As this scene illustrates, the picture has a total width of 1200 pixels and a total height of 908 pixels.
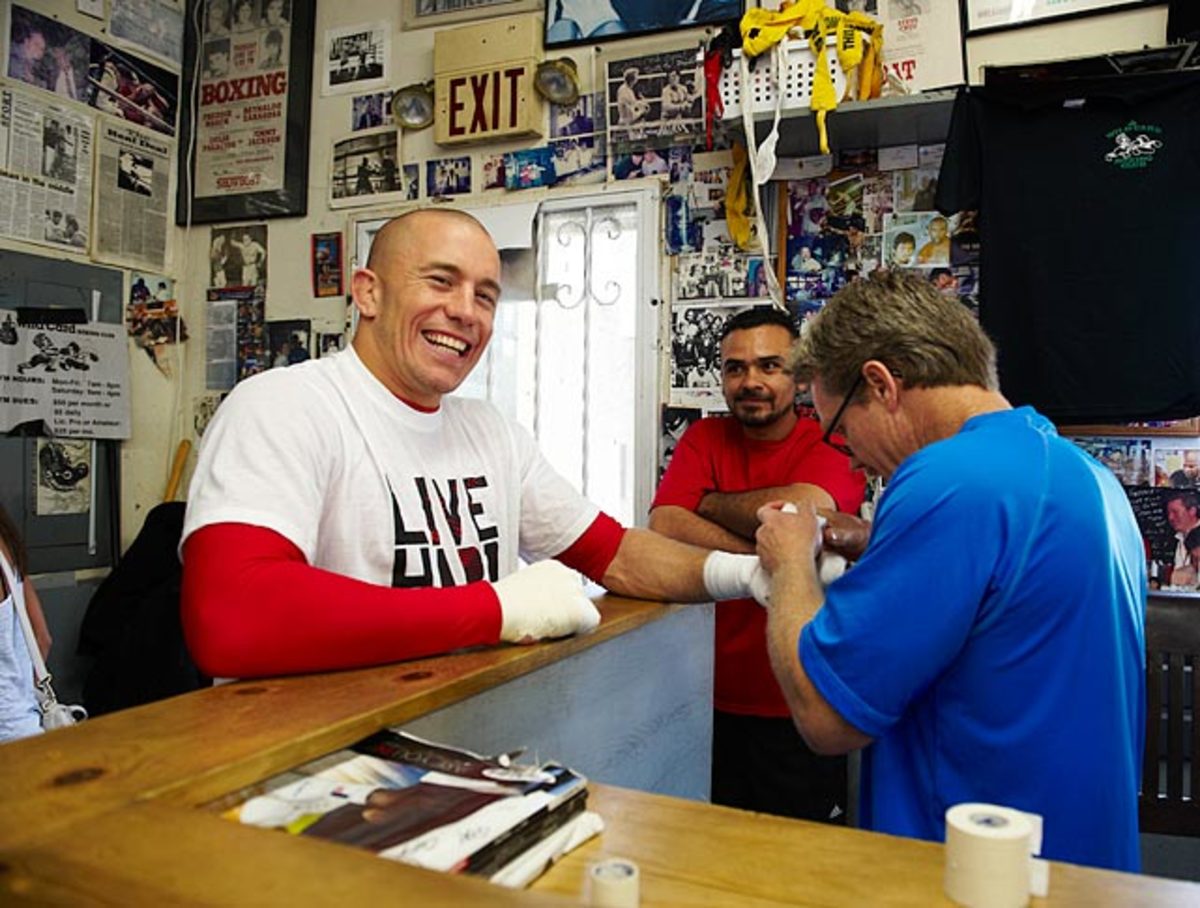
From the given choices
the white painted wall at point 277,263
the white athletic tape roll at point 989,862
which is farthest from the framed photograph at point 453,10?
the white athletic tape roll at point 989,862

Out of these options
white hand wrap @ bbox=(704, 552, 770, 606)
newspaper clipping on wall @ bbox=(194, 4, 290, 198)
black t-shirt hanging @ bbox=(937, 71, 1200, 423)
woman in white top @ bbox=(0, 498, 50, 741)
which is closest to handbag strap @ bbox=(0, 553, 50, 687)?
woman in white top @ bbox=(0, 498, 50, 741)

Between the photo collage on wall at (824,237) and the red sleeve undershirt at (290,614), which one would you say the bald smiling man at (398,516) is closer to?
the red sleeve undershirt at (290,614)

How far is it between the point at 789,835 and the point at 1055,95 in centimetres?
221

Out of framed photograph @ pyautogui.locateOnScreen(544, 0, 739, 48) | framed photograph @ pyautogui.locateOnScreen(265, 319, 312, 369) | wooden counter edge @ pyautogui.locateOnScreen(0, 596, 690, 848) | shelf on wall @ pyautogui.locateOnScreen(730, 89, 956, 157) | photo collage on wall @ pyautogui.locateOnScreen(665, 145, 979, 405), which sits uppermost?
A: framed photograph @ pyautogui.locateOnScreen(544, 0, 739, 48)

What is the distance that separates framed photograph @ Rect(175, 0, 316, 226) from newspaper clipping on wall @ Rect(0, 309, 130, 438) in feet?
2.08

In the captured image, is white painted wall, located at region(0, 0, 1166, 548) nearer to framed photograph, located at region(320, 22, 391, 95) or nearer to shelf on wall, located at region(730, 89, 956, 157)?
framed photograph, located at region(320, 22, 391, 95)

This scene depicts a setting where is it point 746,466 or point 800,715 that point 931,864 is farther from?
point 746,466

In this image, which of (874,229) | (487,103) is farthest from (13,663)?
(874,229)

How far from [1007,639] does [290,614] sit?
830 millimetres

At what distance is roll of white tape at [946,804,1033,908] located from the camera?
25.2 inches

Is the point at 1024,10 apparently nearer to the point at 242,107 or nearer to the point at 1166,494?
the point at 1166,494

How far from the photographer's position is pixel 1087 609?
41.9 inches

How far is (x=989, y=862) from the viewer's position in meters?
0.64

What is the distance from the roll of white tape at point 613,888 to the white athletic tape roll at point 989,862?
23cm
